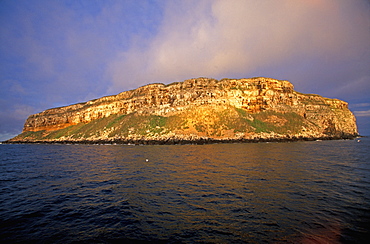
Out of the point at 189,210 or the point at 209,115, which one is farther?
the point at 209,115

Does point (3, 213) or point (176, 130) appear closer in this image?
point (3, 213)

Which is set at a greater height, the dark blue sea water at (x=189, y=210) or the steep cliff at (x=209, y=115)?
the steep cliff at (x=209, y=115)

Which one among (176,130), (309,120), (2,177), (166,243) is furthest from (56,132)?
(309,120)

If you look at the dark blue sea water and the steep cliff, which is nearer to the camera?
the dark blue sea water

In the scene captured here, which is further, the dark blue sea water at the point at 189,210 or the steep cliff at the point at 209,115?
the steep cliff at the point at 209,115

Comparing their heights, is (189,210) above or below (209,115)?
below

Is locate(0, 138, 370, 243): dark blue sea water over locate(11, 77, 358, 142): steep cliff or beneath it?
beneath

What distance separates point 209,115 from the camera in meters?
83.6

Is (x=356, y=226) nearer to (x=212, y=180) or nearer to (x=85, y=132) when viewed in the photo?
(x=212, y=180)

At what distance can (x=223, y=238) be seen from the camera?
638 cm

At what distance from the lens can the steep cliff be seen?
79375mm

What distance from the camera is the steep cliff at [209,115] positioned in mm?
79375

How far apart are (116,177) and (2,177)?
11.3 meters

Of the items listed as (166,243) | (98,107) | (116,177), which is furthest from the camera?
(98,107)
